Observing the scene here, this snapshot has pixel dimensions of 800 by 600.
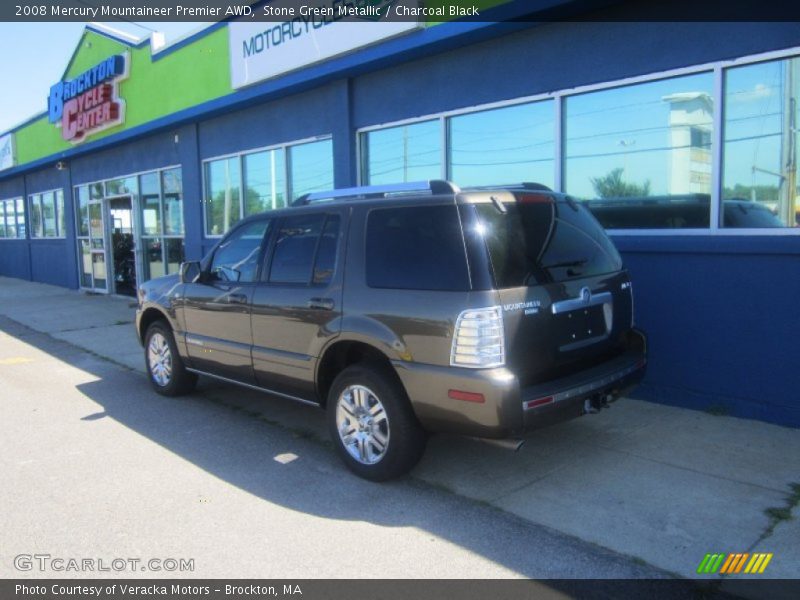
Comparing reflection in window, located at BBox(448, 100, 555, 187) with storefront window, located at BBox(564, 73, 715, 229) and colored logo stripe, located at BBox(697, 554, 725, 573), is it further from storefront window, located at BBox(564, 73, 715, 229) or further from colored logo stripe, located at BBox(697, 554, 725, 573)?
colored logo stripe, located at BBox(697, 554, 725, 573)

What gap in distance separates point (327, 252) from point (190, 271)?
1.92 m

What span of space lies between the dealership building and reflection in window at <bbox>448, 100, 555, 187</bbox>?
0.02 m

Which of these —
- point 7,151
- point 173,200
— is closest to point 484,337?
point 173,200

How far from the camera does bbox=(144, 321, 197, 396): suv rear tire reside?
6559 mm

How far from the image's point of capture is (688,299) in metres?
5.93

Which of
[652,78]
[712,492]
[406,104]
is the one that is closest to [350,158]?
[406,104]

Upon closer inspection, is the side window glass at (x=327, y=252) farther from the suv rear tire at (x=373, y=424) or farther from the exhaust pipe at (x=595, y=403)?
the exhaust pipe at (x=595, y=403)

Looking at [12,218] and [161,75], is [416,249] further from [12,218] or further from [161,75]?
[12,218]

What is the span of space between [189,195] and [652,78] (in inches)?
368

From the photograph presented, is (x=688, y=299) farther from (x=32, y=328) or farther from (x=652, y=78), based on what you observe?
(x=32, y=328)

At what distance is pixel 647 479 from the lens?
4363mm

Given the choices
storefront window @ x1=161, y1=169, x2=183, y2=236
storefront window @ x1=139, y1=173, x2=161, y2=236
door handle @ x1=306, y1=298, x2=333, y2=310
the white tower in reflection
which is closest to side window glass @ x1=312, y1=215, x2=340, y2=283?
door handle @ x1=306, y1=298, x2=333, y2=310

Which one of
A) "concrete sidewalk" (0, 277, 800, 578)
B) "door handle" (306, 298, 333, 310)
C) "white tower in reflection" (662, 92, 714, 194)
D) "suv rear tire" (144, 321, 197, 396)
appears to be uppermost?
"white tower in reflection" (662, 92, 714, 194)

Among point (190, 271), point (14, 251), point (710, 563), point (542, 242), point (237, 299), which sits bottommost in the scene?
point (710, 563)
